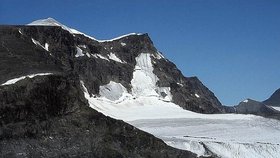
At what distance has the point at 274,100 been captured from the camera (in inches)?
5443

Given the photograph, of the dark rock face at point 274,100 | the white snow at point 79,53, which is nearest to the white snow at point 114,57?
the white snow at point 79,53

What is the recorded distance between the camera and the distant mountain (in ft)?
442

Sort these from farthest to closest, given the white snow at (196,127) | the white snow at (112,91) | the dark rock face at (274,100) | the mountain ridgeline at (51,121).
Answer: the dark rock face at (274,100)
the white snow at (112,91)
the white snow at (196,127)
the mountain ridgeline at (51,121)

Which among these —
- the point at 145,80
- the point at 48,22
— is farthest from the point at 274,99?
the point at 48,22

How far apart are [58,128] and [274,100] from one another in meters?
117

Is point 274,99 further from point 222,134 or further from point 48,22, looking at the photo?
point 222,134

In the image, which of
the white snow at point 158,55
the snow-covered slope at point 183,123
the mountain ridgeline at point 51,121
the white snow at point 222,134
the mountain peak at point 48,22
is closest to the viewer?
the mountain ridgeline at point 51,121

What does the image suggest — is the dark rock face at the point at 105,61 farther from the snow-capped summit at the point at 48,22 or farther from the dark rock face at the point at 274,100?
the dark rock face at the point at 274,100

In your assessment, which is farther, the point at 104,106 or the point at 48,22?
the point at 48,22

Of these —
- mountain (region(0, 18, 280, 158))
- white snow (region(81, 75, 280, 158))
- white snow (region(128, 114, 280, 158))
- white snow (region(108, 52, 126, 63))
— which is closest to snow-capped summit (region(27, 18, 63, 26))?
mountain (region(0, 18, 280, 158))

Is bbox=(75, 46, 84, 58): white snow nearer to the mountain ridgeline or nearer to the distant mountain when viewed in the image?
the mountain ridgeline

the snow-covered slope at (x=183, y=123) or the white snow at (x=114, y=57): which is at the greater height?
the white snow at (x=114, y=57)

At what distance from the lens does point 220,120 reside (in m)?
59.5

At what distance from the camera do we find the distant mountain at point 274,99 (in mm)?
134625
